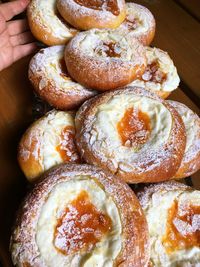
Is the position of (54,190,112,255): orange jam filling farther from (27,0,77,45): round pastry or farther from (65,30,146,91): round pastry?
(27,0,77,45): round pastry

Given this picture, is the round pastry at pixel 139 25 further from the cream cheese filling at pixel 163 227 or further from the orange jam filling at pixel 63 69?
the cream cheese filling at pixel 163 227

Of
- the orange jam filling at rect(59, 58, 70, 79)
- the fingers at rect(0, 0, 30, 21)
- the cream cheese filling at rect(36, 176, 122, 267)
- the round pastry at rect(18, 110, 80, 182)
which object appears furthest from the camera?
the fingers at rect(0, 0, 30, 21)

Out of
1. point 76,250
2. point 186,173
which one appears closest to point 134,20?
point 186,173

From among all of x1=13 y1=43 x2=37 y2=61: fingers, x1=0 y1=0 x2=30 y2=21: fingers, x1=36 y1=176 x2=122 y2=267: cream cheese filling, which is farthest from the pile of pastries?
x1=0 y1=0 x2=30 y2=21: fingers

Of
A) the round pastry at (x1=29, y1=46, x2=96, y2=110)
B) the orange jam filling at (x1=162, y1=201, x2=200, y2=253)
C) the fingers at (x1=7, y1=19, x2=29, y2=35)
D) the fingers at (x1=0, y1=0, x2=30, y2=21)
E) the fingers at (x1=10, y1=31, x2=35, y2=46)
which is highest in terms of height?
the fingers at (x1=0, y1=0, x2=30, y2=21)

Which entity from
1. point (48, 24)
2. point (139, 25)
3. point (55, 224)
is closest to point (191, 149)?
point (55, 224)

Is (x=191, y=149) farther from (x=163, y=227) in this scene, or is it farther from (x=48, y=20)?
(x=48, y=20)

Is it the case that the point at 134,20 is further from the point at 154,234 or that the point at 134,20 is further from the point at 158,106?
the point at 154,234
